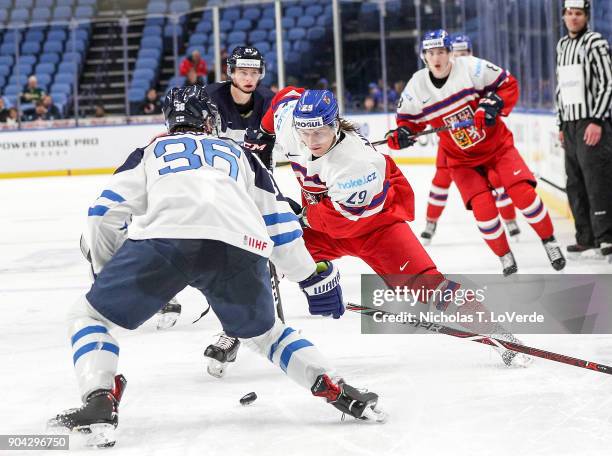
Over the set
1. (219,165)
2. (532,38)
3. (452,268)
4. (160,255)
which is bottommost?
(452,268)

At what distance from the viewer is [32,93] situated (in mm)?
12094

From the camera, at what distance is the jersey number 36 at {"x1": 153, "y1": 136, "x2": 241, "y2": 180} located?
241 cm

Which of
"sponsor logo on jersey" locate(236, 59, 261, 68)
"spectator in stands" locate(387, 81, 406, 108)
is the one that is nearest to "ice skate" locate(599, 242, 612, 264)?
"sponsor logo on jersey" locate(236, 59, 261, 68)

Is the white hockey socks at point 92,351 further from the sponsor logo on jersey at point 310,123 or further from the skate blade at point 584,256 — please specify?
the skate blade at point 584,256

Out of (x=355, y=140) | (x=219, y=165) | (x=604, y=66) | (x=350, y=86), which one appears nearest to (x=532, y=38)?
(x=604, y=66)

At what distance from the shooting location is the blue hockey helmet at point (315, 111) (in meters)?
2.91

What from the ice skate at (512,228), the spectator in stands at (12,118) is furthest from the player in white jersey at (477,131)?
the spectator in stands at (12,118)

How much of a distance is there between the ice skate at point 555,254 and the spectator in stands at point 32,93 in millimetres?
8543

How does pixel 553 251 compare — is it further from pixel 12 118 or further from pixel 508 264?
pixel 12 118

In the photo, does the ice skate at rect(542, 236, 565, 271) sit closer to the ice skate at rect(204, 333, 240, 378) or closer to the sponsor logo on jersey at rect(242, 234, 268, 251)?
the ice skate at rect(204, 333, 240, 378)

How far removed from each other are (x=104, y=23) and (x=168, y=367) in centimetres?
1009

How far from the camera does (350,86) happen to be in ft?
39.9

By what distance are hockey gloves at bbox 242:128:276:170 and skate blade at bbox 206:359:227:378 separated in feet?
3.74

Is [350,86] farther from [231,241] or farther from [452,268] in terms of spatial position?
[231,241]
